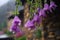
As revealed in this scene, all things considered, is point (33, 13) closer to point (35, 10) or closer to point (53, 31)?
point (35, 10)

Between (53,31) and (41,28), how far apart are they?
225mm

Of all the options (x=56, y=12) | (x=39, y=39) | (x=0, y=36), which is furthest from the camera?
(x=0, y=36)

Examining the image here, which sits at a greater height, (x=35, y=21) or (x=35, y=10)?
(x=35, y=10)

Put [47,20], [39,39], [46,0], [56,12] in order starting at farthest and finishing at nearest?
[39,39] < [47,20] < [56,12] < [46,0]

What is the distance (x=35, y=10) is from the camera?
2.32 meters

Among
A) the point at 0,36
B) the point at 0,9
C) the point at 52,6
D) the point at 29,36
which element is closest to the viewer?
the point at 52,6

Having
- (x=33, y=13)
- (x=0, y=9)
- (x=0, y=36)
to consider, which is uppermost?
(x=0, y=9)

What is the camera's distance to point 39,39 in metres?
2.97

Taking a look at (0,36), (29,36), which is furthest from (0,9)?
(29,36)

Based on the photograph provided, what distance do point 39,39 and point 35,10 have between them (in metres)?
0.73

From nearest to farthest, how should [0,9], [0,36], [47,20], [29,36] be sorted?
[47,20] < [29,36] < [0,36] < [0,9]

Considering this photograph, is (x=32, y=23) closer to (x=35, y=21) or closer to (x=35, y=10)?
(x=35, y=21)

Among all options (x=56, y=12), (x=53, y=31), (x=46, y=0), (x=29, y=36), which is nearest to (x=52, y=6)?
(x=46, y=0)

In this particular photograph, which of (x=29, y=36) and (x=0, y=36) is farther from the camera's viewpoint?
(x=0, y=36)
